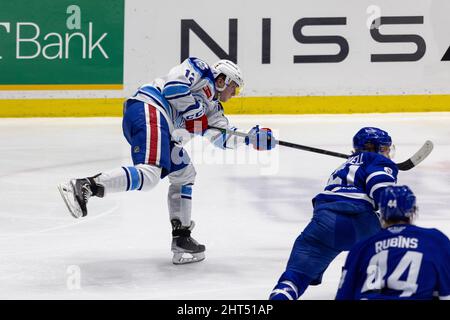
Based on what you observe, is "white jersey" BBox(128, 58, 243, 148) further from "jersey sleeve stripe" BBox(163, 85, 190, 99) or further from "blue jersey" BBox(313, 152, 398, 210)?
"blue jersey" BBox(313, 152, 398, 210)

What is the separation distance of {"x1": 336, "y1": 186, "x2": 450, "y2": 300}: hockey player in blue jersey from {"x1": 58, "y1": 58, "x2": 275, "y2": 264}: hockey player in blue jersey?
76.4 inches

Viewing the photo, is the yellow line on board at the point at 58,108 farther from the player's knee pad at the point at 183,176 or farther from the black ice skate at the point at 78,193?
the black ice skate at the point at 78,193

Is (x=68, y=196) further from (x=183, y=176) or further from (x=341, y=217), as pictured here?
(x=341, y=217)

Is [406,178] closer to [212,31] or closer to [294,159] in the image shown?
[294,159]

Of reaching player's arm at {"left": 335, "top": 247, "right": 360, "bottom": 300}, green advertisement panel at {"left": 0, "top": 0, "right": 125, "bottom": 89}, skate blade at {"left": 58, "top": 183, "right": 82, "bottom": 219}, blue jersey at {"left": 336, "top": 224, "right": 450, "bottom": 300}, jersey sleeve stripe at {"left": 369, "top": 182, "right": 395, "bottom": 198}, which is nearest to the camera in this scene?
blue jersey at {"left": 336, "top": 224, "right": 450, "bottom": 300}

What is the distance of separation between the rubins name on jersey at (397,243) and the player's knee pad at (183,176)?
2.19m

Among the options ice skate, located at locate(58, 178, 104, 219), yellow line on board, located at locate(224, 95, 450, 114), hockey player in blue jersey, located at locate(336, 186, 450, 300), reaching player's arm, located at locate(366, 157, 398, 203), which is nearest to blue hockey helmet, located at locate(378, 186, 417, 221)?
hockey player in blue jersey, located at locate(336, 186, 450, 300)

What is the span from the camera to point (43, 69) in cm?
909

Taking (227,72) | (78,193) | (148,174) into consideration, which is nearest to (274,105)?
(227,72)

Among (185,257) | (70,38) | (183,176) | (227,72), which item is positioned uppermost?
(70,38)

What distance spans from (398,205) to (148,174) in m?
2.00

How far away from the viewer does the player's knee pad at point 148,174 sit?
4941 millimetres

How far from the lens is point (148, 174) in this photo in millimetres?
4957

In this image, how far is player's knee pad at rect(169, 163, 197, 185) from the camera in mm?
5184
